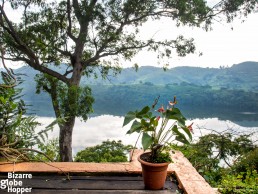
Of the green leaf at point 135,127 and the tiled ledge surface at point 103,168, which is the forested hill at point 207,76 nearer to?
the tiled ledge surface at point 103,168

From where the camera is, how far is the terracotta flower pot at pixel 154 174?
2.39 m

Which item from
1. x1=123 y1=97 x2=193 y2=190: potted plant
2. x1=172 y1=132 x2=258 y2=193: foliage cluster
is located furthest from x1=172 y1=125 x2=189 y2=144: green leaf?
x1=172 y1=132 x2=258 y2=193: foliage cluster

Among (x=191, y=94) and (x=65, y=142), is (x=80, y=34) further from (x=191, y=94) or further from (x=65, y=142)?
(x=191, y=94)

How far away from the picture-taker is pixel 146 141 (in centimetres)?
228

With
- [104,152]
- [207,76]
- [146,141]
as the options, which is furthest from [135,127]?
[207,76]

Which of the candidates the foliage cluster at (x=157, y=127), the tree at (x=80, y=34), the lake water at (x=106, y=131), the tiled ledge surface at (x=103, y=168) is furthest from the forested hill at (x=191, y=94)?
the foliage cluster at (x=157, y=127)

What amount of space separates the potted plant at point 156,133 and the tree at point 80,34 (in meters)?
6.91

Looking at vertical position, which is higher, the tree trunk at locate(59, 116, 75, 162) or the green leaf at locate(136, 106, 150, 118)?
the green leaf at locate(136, 106, 150, 118)

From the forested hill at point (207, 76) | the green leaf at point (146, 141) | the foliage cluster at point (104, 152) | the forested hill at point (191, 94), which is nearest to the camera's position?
the green leaf at point (146, 141)

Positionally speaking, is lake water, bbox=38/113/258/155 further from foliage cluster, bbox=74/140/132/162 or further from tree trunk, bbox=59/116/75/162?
tree trunk, bbox=59/116/75/162

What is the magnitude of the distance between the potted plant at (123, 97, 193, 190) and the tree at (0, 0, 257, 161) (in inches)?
272

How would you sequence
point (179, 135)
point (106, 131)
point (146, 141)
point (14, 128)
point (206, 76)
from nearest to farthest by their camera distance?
1. point (146, 141)
2. point (179, 135)
3. point (14, 128)
4. point (106, 131)
5. point (206, 76)

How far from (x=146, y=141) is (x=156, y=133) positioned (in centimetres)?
32

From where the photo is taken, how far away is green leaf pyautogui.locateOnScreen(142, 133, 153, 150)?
2244mm
